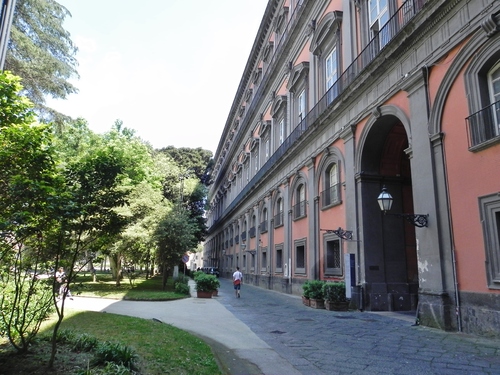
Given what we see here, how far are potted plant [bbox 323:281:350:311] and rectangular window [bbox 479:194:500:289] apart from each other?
18.6 ft

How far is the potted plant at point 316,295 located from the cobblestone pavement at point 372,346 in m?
2.30

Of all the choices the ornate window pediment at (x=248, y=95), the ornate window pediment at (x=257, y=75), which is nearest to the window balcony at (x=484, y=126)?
the ornate window pediment at (x=257, y=75)

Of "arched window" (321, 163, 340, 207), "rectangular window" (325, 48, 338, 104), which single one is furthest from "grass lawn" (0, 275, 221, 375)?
"rectangular window" (325, 48, 338, 104)

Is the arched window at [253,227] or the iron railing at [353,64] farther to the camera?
the arched window at [253,227]

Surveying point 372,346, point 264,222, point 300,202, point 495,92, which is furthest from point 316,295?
point 264,222

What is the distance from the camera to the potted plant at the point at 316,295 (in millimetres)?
13548

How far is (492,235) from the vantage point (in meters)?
7.92

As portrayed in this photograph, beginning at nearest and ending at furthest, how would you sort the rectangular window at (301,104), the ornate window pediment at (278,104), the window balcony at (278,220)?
the rectangular window at (301,104)
the window balcony at (278,220)
the ornate window pediment at (278,104)

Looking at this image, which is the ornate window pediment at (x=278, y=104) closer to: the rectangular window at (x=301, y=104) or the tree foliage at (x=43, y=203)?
the rectangular window at (x=301, y=104)

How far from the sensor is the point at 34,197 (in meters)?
5.23

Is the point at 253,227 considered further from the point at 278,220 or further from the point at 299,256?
the point at 299,256

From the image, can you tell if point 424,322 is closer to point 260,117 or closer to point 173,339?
point 173,339

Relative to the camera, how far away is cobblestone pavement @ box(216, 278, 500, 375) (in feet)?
19.1

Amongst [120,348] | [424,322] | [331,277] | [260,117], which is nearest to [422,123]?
[424,322]
